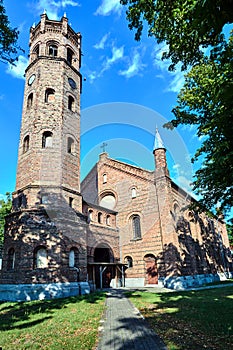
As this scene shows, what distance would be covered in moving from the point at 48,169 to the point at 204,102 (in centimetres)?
1182

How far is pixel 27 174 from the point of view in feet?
58.9

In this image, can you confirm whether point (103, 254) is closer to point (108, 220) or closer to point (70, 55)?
point (108, 220)

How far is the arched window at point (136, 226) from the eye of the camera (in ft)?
82.3

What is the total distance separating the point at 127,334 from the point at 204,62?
12920 millimetres

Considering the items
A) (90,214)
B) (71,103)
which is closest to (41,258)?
(90,214)

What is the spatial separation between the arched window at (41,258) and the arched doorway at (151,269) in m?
11.4

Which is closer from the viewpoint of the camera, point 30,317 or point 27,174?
point 30,317

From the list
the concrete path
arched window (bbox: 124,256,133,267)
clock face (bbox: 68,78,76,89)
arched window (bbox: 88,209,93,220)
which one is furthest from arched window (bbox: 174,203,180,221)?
clock face (bbox: 68,78,76,89)

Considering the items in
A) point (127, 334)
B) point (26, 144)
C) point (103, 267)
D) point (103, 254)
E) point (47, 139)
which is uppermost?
point (47, 139)

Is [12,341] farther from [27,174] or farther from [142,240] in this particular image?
[142,240]

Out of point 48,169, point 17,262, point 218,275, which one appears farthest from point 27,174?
point 218,275

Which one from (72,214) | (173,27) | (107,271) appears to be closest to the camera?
(173,27)

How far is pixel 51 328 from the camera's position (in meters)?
7.61

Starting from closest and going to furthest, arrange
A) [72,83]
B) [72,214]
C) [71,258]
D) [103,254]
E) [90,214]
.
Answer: [71,258] < [72,214] < [72,83] < [90,214] < [103,254]
